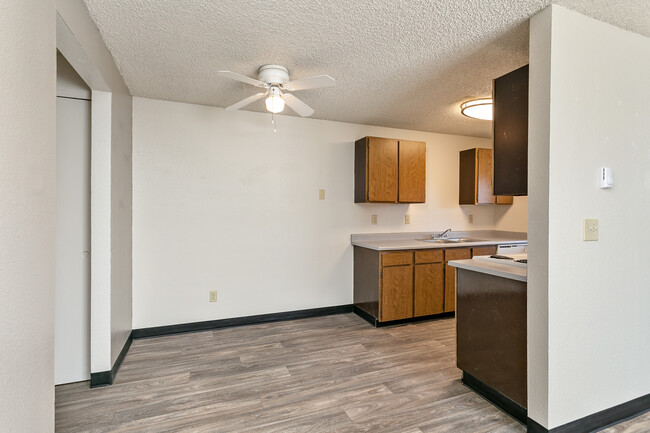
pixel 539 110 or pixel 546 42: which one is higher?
pixel 546 42

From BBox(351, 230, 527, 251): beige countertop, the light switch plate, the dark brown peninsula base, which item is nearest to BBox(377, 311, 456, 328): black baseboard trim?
BBox(351, 230, 527, 251): beige countertop

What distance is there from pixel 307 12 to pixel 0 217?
5.28 feet

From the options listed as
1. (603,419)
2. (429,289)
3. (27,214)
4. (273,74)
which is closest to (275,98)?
(273,74)

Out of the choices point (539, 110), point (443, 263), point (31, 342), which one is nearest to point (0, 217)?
point (31, 342)

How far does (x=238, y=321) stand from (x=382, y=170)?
2317mm

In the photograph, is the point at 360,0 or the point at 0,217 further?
the point at 360,0

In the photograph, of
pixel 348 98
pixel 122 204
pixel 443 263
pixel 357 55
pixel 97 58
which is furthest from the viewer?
pixel 443 263

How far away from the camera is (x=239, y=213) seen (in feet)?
11.5

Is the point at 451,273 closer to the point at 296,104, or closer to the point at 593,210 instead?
the point at 593,210

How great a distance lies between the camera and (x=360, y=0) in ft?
5.43

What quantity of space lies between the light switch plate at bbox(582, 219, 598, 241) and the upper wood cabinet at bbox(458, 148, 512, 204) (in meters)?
2.49

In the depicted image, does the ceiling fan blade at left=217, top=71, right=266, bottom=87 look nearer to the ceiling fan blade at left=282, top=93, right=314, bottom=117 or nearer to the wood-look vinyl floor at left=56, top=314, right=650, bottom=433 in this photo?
the ceiling fan blade at left=282, top=93, right=314, bottom=117

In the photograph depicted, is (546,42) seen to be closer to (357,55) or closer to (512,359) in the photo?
(357,55)

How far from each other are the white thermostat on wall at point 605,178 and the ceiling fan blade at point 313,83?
5.42 ft
